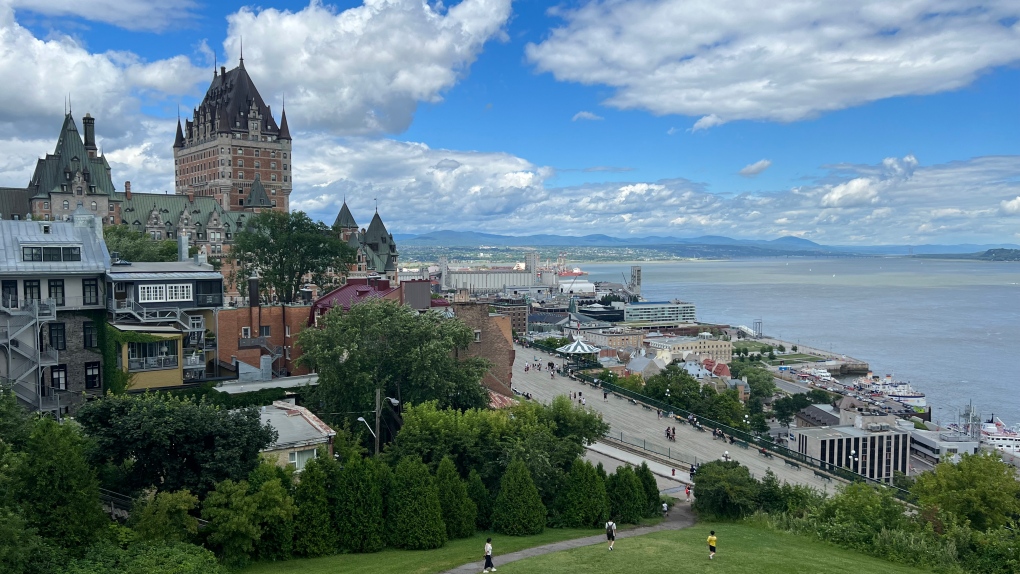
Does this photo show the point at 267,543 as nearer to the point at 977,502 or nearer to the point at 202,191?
the point at 977,502

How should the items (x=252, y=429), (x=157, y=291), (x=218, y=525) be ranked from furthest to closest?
(x=157, y=291)
(x=252, y=429)
(x=218, y=525)

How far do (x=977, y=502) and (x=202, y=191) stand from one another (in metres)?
113

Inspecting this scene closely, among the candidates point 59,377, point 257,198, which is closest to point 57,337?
point 59,377

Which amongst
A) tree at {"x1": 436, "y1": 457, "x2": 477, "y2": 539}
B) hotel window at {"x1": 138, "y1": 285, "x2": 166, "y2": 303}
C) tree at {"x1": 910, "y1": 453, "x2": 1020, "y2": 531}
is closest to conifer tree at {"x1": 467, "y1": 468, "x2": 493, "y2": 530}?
tree at {"x1": 436, "y1": 457, "x2": 477, "y2": 539}

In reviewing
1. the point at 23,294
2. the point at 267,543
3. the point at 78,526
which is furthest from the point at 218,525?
the point at 23,294

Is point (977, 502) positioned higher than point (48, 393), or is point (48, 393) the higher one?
point (48, 393)

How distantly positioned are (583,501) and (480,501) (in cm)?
347

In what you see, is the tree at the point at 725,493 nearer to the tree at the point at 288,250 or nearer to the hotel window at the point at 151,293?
the hotel window at the point at 151,293

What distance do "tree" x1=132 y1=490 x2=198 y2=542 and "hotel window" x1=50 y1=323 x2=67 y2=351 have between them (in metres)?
13.7

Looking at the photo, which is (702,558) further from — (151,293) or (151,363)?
(151,293)

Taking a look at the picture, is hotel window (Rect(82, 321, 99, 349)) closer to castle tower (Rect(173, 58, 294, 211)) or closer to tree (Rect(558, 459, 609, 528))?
tree (Rect(558, 459, 609, 528))

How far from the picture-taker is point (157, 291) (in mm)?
33500

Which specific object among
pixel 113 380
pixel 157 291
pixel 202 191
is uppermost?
pixel 202 191

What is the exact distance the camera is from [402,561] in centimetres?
2103
